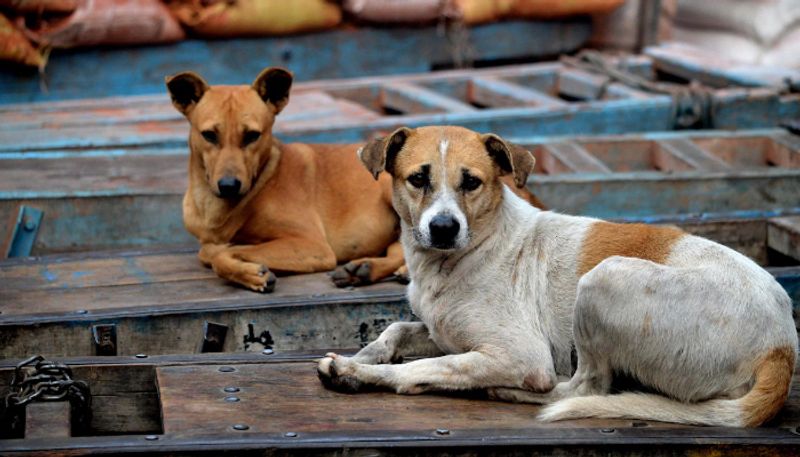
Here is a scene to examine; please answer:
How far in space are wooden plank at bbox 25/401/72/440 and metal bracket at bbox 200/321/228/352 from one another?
3.07 feet

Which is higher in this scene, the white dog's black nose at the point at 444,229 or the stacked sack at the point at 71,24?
the white dog's black nose at the point at 444,229

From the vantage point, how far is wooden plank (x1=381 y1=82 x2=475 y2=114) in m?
8.50

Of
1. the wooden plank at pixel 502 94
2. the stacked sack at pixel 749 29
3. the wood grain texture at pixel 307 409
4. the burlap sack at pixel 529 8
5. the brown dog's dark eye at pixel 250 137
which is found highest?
the brown dog's dark eye at pixel 250 137

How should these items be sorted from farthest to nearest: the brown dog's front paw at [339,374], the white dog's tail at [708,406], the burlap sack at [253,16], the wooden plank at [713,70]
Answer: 1. the burlap sack at [253,16]
2. the wooden plank at [713,70]
3. the brown dog's front paw at [339,374]
4. the white dog's tail at [708,406]

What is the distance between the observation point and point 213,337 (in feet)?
15.8

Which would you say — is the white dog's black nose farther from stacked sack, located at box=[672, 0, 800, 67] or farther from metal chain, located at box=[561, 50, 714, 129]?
stacked sack, located at box=[672, 0, 800, 67]

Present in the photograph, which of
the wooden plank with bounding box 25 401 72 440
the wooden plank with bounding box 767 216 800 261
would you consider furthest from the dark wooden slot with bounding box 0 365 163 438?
the wooden plank with bounding box 767 216 800 261

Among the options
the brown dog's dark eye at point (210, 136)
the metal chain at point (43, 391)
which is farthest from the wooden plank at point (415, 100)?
the metal chain at point (43, 391)

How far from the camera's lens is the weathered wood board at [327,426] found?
12.0 feet

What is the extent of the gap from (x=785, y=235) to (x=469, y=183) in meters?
2.22

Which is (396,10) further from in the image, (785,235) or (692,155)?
(785,235)

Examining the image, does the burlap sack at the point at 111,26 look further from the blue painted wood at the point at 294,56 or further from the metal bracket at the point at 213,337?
the metal bracket at the point at 213,337

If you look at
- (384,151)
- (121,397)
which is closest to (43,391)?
(121,397)

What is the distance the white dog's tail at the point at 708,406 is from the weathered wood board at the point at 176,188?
8.69 ft
